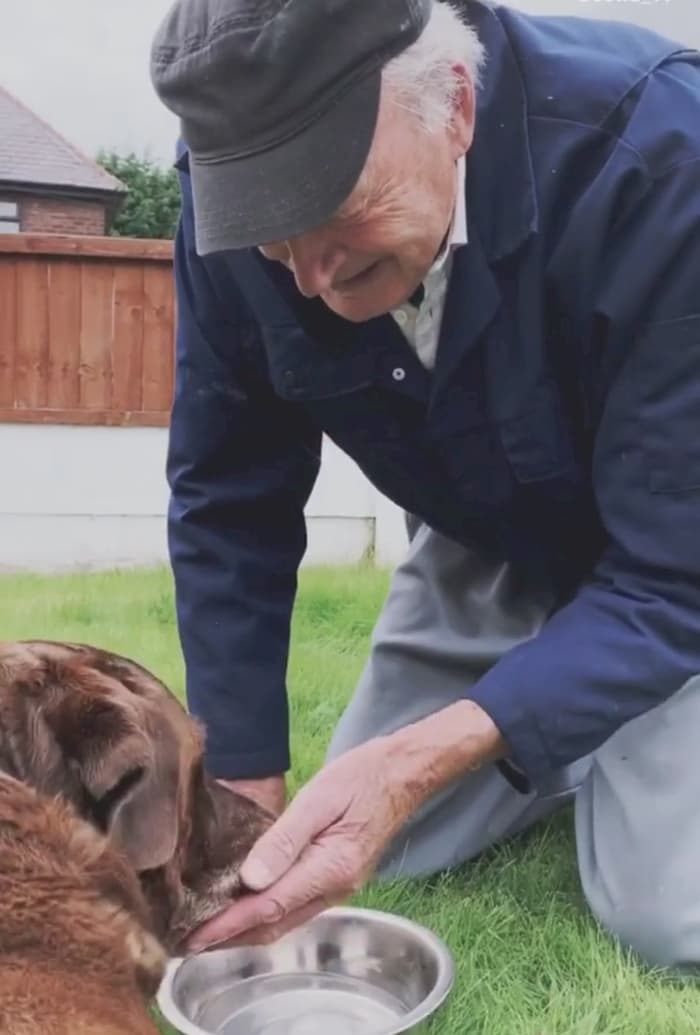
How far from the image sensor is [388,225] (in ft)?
8.66

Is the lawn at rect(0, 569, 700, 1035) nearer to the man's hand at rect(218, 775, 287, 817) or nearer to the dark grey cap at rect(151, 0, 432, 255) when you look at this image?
the man's hand at rect(218, 775, 287, 817)

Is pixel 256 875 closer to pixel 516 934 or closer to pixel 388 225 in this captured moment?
pixel 516 934

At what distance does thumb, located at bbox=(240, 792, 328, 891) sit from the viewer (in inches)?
99.3

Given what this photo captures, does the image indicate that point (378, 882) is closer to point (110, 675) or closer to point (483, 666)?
point (483, 666)

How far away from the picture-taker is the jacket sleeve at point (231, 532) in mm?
3459

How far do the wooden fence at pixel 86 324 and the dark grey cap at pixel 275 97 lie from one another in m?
6.98

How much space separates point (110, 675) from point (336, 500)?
21.5ft

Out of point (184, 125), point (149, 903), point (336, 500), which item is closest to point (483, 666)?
point (149, 903)

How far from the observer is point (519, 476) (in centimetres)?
312

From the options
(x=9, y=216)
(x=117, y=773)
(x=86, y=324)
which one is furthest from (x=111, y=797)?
(x=9, y=216)

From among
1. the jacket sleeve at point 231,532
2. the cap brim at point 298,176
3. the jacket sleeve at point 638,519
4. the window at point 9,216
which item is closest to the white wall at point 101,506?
the jacket sleeve at point 231,532

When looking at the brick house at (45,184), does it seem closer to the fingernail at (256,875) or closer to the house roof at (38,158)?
the house roof at (38,158)

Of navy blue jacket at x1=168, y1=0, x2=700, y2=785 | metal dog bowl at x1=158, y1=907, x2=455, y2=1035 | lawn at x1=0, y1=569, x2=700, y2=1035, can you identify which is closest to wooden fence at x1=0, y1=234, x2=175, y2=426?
lawn at x1=0, y1=569, x2=700, y2=1035

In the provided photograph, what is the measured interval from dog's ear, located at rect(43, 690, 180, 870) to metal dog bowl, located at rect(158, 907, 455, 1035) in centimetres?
72
